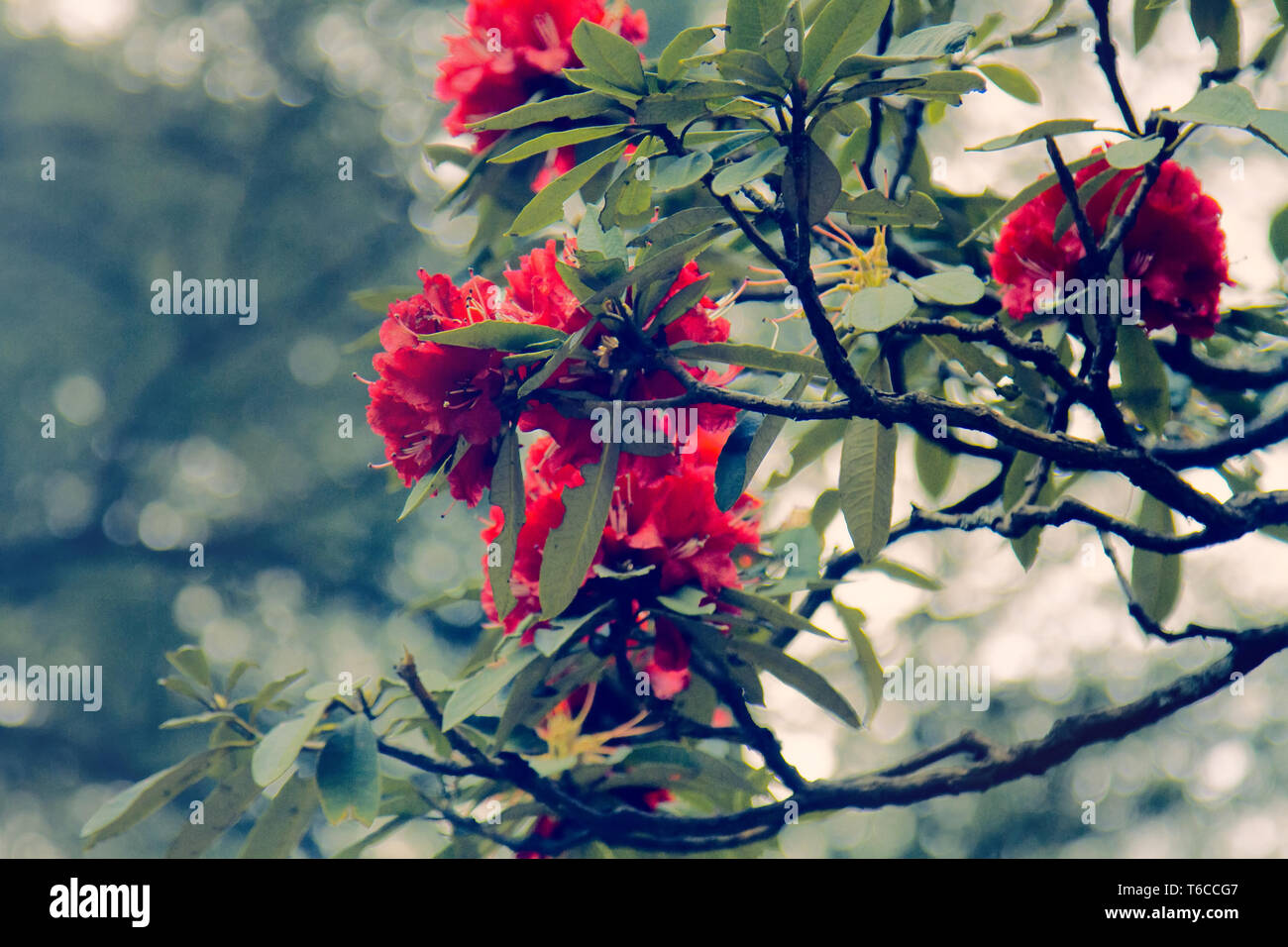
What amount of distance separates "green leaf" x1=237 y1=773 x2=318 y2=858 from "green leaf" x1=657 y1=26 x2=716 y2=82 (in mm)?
1018

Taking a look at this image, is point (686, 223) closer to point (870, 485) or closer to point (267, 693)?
point (870, 485)

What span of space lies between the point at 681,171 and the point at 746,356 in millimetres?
209

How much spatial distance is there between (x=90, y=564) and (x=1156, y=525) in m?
5.53

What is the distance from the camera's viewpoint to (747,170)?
0.94m

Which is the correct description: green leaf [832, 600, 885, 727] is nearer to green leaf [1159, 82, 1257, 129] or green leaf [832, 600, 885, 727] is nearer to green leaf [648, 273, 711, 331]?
green leaf [648, 273, 711, 331]

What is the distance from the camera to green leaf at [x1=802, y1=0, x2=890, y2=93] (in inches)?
35.7

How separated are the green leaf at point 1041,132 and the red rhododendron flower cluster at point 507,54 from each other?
0.67 metres

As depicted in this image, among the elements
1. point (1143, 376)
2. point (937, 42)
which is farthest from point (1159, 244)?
point (937, 42)

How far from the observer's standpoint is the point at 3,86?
18.7 ft

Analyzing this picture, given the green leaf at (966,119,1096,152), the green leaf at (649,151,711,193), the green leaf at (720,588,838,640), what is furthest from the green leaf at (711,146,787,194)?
the green leaf at (720,588,838,640)

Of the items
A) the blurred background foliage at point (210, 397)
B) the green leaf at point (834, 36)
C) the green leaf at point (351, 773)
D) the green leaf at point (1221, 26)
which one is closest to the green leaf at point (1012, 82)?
the green leaf at point (1221, 26)

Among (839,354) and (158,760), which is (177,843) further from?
(158,760)

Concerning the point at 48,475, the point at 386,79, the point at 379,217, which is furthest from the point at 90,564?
the point at 386,79

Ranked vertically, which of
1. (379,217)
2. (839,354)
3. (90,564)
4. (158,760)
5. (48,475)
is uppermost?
(379,217)
